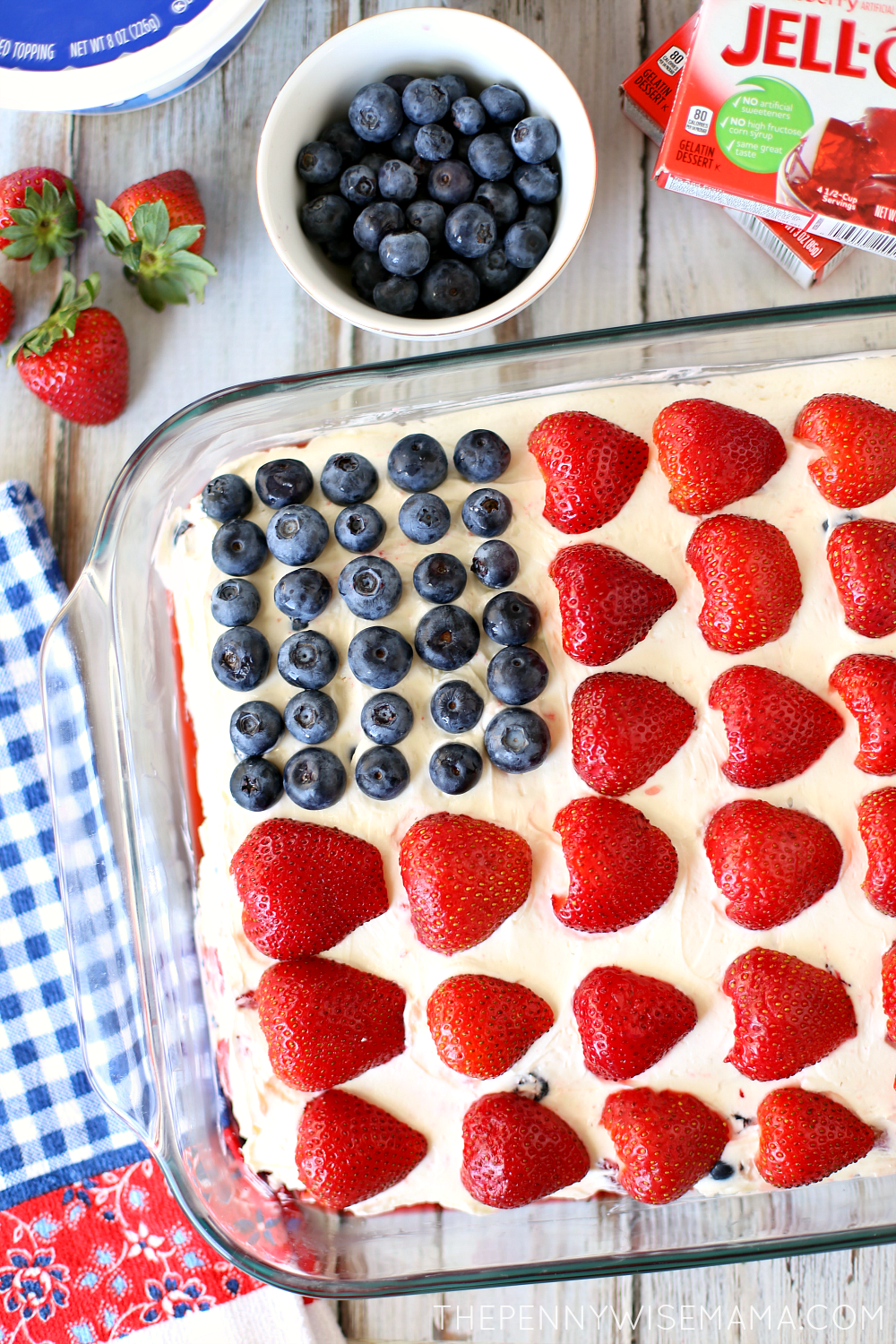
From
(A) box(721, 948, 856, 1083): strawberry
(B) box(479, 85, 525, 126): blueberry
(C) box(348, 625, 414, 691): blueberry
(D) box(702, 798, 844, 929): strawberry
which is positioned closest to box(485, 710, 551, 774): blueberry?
(C) box(348, 625, 414, 691): blueberry

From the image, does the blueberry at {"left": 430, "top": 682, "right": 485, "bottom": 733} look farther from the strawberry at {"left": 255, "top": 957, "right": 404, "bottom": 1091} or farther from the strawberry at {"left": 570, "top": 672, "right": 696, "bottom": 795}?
the strawberry at {"left": 255, "top": 957, "right": 404, "bottom": 1091}

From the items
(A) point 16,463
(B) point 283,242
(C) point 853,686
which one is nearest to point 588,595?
(C) point 853,686

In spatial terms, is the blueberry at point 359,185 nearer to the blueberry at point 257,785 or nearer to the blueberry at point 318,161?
the blueberry at point 318,161

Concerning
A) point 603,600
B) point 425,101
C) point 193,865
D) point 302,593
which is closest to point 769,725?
point 603,600

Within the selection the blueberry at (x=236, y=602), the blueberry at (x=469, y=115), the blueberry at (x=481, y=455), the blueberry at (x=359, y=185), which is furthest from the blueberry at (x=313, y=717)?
the blueberry at (x=469, y=115)

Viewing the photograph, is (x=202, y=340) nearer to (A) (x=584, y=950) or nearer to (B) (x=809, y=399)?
(B) (x=809, y=399)

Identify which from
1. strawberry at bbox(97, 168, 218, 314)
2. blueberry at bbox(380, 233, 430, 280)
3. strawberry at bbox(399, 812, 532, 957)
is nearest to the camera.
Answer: strawberry at bbox(399, 812, 532, 957)
